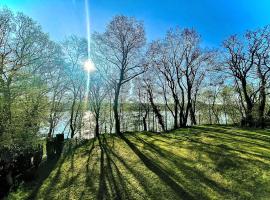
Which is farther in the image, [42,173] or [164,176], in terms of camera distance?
[42,173]

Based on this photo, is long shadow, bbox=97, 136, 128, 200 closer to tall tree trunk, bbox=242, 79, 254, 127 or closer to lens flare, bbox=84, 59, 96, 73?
lens flare, bbox=84, 59, 96, 73

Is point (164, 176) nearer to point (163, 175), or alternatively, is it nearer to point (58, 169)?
point (163, 175)

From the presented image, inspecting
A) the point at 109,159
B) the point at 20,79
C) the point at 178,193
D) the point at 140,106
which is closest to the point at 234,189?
the point at 178,193

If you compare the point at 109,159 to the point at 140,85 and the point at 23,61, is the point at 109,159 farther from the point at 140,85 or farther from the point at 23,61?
the point at 140,85

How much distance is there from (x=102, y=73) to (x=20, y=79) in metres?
23.3

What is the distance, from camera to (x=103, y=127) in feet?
193

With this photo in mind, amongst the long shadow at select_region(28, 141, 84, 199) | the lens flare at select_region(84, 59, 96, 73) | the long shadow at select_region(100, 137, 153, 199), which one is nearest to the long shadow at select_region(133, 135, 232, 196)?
the long shadow at select_region(100, 137, 153, 199)

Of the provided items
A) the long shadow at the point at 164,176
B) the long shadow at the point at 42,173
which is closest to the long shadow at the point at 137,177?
the long shadow at the point at 164,176

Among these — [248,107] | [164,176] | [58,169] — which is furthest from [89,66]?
[164,176]

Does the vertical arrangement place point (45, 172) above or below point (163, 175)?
below

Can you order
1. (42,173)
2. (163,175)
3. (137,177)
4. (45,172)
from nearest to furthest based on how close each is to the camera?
(163,175)
(137,177)
(42,173)
(45,172)

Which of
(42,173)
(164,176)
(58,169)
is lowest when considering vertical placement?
(42,173)

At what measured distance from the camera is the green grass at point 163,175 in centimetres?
984

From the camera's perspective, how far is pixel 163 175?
1209cm
